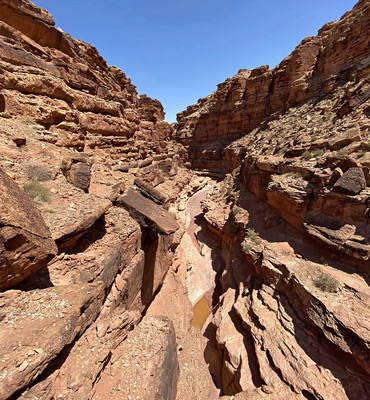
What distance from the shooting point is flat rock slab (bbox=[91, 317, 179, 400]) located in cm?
430

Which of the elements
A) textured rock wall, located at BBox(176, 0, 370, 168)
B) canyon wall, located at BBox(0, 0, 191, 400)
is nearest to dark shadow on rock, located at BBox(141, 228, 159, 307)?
canyon wall, located at BBox(0, 0, 191, 400)

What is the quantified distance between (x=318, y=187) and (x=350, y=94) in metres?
11.0

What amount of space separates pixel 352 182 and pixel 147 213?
9.70m

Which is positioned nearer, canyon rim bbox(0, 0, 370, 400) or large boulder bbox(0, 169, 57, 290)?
large boulder bbox(0, 169, 57, 290)

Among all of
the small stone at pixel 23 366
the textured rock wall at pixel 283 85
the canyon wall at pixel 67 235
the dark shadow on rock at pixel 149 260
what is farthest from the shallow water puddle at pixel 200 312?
the textured rock wall at pixel 283 85

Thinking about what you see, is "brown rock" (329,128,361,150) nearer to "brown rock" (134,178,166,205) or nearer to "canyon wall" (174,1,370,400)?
"canyon wall" (174,1,370,400)

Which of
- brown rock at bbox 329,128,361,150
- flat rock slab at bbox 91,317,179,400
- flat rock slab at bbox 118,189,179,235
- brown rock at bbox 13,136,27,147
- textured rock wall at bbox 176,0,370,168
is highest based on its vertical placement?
textured rock wall at bbox 176,0,370,168

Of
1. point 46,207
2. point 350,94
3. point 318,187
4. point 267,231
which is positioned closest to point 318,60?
point 350,94

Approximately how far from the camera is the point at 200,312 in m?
12.3

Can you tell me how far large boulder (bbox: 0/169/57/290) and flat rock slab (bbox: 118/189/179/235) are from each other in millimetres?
4224

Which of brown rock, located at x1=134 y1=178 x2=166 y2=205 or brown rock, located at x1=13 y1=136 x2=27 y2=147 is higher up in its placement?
brown rock, located at x1=13 y1=136 x2=27 y2=147

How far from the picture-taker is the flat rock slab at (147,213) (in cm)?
835

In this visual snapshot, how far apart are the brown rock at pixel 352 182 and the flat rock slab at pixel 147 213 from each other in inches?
320

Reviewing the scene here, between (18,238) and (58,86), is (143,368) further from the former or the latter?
(58,86)
